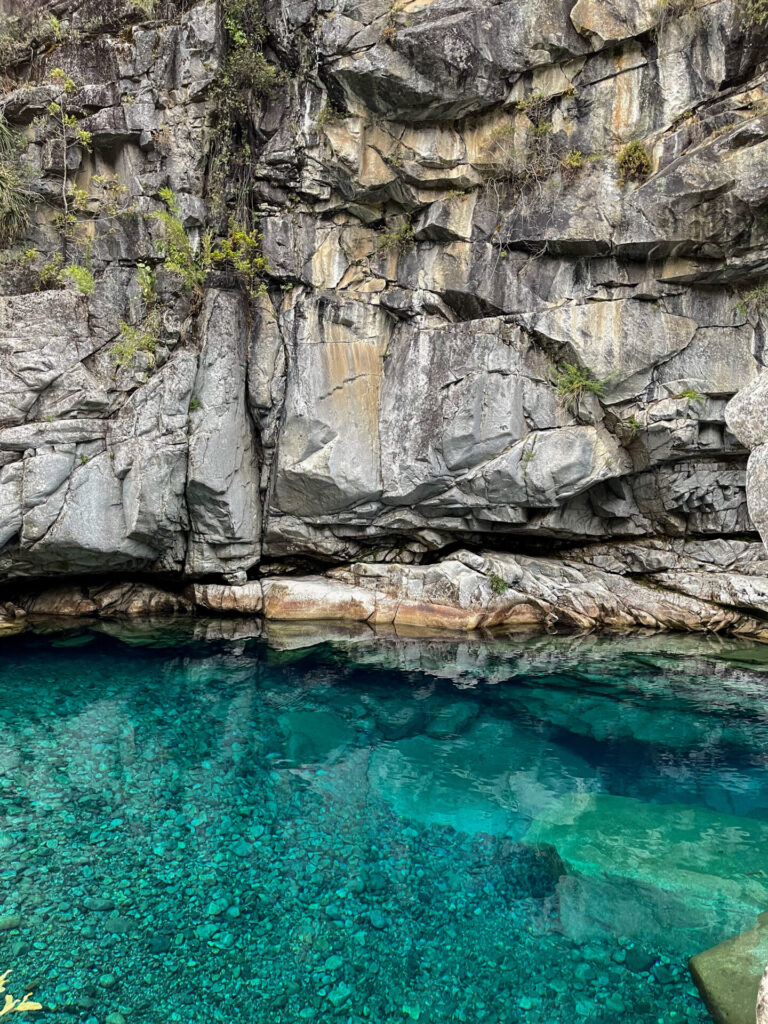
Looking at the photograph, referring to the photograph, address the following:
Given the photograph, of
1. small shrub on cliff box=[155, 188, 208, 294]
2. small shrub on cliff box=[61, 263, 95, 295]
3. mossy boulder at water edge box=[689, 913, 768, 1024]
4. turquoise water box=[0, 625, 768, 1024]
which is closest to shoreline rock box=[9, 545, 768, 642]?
turquoise water box=[0, 625, 768, 1024]

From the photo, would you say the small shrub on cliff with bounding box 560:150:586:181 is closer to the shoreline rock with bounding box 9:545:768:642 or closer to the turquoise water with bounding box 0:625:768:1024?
the shoreline rock with bounding box 9:545:768:642

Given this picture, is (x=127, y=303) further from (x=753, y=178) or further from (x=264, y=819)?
(x=753, y=178)

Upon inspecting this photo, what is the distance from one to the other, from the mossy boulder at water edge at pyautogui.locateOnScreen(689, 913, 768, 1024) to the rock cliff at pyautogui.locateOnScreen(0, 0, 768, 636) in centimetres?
908

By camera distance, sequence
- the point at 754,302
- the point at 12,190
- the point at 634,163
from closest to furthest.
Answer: the point at 634,163, the point at 754,302, the point at 12,190

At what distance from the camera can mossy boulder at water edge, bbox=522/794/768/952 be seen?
203 inches

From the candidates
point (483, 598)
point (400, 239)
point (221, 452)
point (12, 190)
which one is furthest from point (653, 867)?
point (12, 190)

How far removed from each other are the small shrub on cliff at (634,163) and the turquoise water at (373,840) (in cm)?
992

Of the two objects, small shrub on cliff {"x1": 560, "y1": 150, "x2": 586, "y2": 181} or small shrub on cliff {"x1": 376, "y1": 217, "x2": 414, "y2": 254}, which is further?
small shrub on cliff {"x1": 376, "y1": 217, "x2": 414, "y2": 254}

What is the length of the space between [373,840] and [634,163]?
A: 1327 cm

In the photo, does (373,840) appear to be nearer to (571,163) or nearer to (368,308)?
(368,308)

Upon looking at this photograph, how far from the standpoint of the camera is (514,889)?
18.2 feet

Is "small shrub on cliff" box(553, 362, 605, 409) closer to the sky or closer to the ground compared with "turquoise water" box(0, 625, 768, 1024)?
closer to the sky

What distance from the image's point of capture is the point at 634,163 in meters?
12.6

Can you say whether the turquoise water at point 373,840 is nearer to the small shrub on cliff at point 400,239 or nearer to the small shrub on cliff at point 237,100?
the small shrub on cliff at point 400,239
